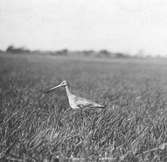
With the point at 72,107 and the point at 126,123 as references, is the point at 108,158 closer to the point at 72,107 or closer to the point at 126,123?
the point at 126,123

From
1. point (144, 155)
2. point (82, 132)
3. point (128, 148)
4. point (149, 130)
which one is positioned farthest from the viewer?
point (149, 130)

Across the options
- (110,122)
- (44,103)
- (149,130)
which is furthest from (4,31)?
(149,130)

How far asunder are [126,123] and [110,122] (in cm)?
28

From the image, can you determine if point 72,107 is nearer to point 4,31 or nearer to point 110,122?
point 110,122

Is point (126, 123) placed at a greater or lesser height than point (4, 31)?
lesser

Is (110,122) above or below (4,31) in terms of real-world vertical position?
below

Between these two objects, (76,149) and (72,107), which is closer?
(76,149)

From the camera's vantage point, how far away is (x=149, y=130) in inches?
146

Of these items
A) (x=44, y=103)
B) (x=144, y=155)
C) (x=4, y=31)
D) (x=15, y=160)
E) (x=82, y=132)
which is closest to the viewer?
(x=15, y=160)

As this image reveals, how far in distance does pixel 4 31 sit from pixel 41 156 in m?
4.98

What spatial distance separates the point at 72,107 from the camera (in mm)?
4477

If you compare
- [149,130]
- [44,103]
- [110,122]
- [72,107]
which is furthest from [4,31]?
[149,130]

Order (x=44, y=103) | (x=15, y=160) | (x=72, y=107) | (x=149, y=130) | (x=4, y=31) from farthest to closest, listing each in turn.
Result: (x=4, y=31), (x=44, y=103), (x=72, y=107), (x=149, y=130), (x=15, y=160)

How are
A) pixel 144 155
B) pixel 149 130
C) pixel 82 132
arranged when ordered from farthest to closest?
1. pixel 149 130
2. pixel 82 132
3. pixel 144 155
